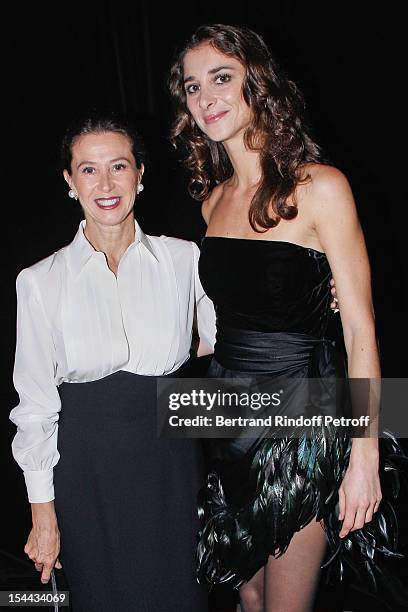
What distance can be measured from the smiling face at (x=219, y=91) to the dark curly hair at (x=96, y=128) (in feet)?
0.58

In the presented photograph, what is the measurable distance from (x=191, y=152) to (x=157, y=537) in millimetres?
1021

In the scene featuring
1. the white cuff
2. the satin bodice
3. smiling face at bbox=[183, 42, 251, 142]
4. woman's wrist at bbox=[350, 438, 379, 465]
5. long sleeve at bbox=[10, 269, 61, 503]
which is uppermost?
smiling face at bbox=[183, 42, 251, 142]

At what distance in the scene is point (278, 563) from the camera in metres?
1.53

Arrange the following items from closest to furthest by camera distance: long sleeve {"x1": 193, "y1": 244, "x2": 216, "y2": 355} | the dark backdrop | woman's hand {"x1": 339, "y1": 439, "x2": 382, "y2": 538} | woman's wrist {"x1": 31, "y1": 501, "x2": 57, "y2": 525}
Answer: woman's hand {"x1": 339, "y1": 439, "x2": 382, "y2": 538}
woman's wrist {"x1": 31, "y1": 501, "x2": 57, "y2": 525}
long sleeve {"x1": 193, "y1": 244, "x2": 216, "y2": 355}
the dark backdrop

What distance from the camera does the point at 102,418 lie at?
1498 millimetres

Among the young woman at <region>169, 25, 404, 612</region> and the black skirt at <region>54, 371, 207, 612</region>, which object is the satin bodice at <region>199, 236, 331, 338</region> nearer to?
the young woman at <region>169, 25, 404, 612</region>

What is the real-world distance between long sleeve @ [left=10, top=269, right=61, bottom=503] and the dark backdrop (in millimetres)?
947

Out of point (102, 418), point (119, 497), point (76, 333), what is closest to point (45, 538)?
point (119, 497)

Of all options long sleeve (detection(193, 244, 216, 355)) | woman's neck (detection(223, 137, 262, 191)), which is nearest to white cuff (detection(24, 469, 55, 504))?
long sleeve (detection(193, 244, 216, 355))

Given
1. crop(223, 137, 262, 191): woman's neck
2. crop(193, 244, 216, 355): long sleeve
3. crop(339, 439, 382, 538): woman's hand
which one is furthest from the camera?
crop(193, 244, 216, 355): long sleeve

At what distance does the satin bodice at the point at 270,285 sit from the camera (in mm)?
1485

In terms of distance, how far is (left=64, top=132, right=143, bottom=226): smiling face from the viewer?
5.08 ft

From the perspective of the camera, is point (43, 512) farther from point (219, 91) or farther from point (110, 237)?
point (219, 91)

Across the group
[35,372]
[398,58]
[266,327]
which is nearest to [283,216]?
[266,327]
